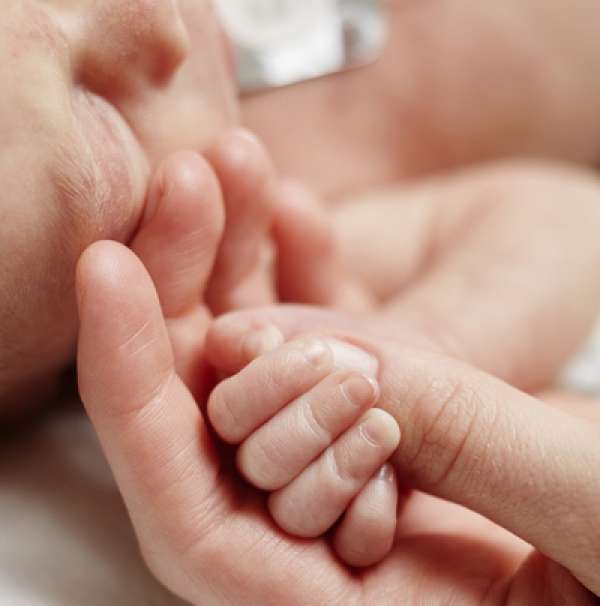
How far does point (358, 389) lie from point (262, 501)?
13 centimetres

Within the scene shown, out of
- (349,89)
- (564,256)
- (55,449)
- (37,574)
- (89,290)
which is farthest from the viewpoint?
(349,89)

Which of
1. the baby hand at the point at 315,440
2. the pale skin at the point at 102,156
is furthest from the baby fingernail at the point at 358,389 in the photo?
the pale skin at the point at 102,156

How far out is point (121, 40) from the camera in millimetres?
579

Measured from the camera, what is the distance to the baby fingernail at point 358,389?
513 mm

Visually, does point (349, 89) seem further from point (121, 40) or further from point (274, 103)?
point (121, 40)

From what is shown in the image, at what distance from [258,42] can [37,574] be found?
0.64 meters

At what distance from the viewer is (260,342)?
0.59 metres

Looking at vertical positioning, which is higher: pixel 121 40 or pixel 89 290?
pixel 121 40

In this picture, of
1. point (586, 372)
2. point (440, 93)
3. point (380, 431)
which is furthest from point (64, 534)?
point (440, 93)

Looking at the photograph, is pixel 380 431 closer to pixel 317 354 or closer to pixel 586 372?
pixel 317 354

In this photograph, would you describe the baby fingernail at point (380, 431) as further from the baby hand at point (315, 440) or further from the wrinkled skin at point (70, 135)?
the wrinkled skin at point (70, 135)

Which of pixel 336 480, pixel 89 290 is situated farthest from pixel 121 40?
pixel 336 480

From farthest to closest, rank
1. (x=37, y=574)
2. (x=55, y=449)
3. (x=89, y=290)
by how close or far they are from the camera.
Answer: (x=55, y=449) < (x=37, y=574) < (x=89, y=290)

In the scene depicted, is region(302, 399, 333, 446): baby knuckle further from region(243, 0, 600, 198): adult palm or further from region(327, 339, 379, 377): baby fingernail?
region(243, 0, 600, 198): adult palm
